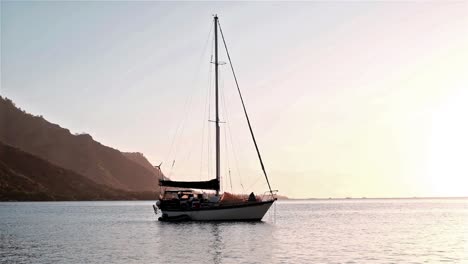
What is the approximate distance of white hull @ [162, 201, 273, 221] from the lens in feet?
267

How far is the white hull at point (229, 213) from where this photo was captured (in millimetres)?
81312

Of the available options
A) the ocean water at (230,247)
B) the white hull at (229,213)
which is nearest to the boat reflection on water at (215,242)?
the ocean water at (230,247)

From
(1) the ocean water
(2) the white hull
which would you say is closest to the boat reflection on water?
(1) the ocean water

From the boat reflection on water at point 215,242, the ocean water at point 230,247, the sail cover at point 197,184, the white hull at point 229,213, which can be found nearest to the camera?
Answer: the ocean water at point 230,247

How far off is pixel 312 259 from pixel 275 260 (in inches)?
123

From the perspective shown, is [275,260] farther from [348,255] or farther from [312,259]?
[348,255]

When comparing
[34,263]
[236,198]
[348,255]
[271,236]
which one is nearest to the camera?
[34,263]

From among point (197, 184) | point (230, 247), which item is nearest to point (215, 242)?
point (230, 247)

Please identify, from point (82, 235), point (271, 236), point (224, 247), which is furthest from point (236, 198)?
point (224, 247)

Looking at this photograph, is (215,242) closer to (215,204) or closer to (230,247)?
(230,247)

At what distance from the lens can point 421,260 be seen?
157 feet

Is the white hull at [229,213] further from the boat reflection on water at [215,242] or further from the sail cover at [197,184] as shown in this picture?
the sail cover at [197,184]

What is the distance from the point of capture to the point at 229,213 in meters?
81.3

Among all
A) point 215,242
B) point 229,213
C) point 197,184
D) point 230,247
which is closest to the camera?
point 230,247
